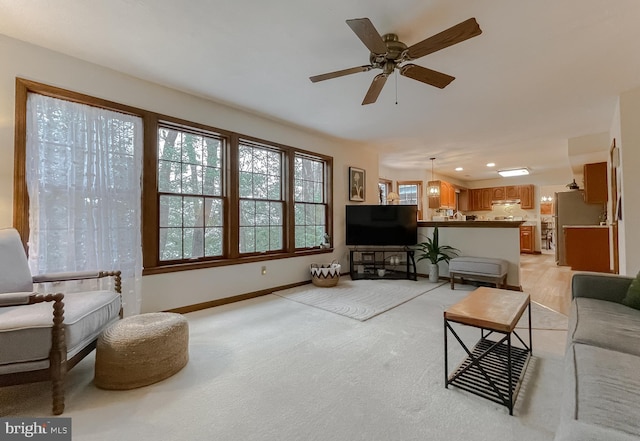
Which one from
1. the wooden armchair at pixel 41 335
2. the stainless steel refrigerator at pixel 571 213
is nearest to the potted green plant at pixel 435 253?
the stainless steel refrigerator at pixel 571 213

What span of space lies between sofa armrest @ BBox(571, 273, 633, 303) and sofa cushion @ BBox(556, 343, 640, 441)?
1114mm

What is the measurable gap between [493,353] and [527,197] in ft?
27.9

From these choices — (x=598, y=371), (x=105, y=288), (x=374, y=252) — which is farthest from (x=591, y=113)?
(x=105, y=288)

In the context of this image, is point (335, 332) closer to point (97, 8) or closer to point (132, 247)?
point (132, 247)

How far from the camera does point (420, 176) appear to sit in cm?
761

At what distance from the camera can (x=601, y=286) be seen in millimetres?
2143

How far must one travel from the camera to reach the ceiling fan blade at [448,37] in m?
1.64

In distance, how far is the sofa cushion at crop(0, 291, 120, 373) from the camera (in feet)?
4.79

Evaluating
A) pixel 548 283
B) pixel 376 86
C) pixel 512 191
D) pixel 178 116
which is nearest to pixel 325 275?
pixel 376 86

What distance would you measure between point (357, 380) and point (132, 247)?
2.49 m

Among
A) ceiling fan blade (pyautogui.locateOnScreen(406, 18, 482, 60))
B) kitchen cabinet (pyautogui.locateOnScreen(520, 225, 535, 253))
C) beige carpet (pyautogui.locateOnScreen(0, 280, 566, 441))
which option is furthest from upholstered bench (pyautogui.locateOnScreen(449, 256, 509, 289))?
kitchen cabinet (pyautogui.locateOnScreen(520, 225, 535, 253))

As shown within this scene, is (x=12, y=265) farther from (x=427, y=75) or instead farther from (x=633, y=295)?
(x=633, y=295)

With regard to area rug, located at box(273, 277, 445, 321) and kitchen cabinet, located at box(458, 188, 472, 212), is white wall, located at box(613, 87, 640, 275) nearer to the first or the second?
area rug, located at box(273, 277, 445, 321)

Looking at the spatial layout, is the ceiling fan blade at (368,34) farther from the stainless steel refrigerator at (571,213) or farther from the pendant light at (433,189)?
the stainless steel refrigerator at (571,213)
